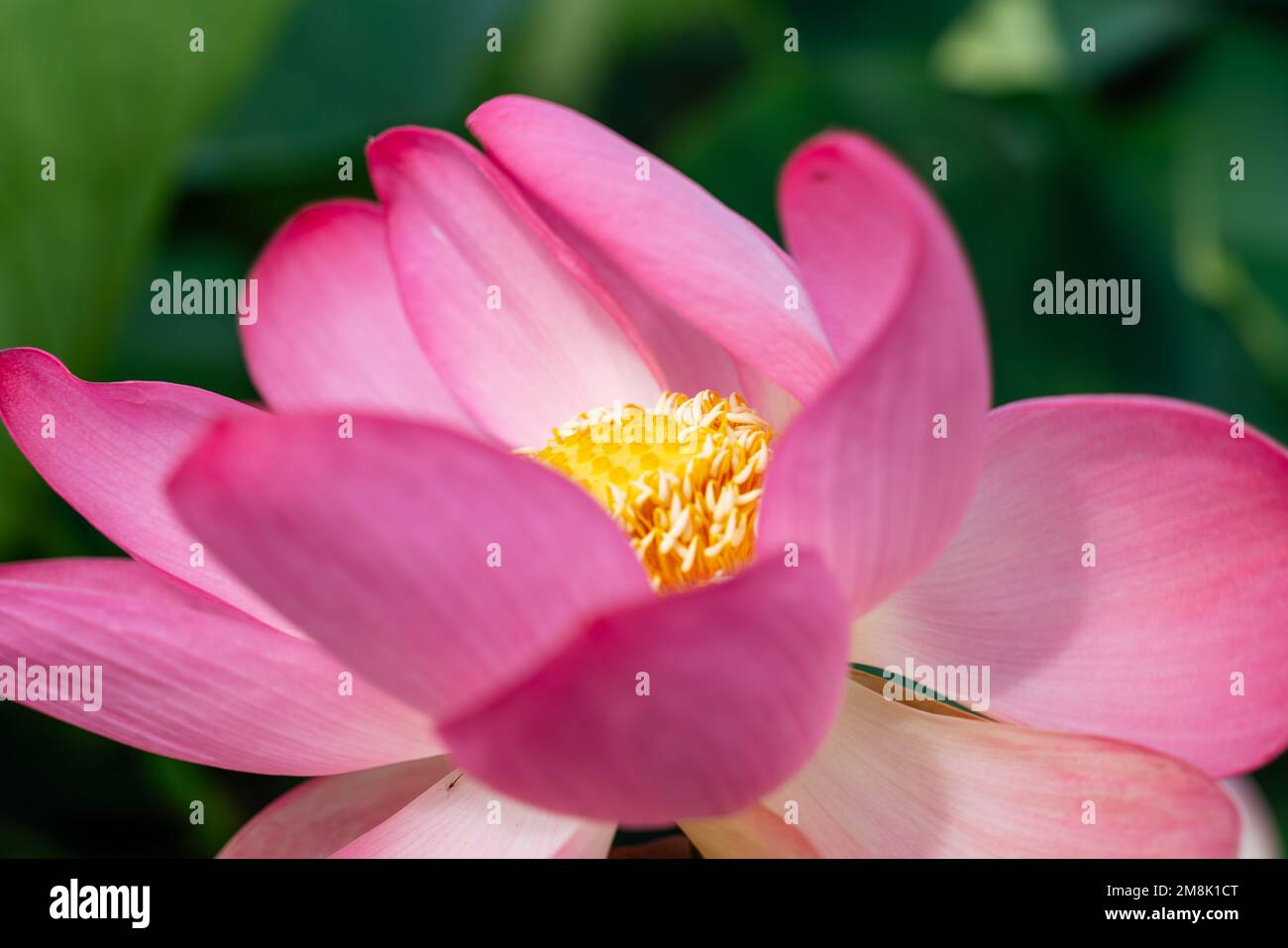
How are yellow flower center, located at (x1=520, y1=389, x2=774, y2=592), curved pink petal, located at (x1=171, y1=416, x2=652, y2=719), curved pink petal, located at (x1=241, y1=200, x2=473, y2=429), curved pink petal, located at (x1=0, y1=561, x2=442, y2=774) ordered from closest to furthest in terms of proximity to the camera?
curved pink petal, located at (x1=171, y1=416, x2=652, y2=719)
curved pink petal, located at (x1=0, y1=561, x2=442, y2=774)
yellow flower center, located at (x1=520, y1=389, x2=774, y2=592)
curved pink petal, located at (x1=241, y1=200, x2=473, y2=429)

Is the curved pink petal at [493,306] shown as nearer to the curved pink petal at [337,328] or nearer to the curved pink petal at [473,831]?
the curved pink petal at [337,328]

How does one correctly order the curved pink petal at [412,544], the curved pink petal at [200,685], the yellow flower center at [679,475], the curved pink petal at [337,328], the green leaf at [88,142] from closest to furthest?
the curved pink petal at [412,544] < the curved pink petal at [200,685] < the yellow flower center at [679,475] < the curved pink petal at [337,328] < the green leaf at [88,142]

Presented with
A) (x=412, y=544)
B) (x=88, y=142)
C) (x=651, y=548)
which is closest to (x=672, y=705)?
(x=412, y=544)

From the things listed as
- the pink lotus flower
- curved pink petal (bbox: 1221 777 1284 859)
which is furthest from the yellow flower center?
curved pink petal (bbox: 1221 777 1284 859)

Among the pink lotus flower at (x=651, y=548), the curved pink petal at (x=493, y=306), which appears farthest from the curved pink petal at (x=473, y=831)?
the curved pink petal at (x=493, y=306)

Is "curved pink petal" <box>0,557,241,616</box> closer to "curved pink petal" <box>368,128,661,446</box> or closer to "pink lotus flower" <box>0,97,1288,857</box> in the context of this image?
"pink lotus flower" <box>0,97,1288,857</box>

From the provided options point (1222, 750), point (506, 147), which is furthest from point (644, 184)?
point (1222, 750)
